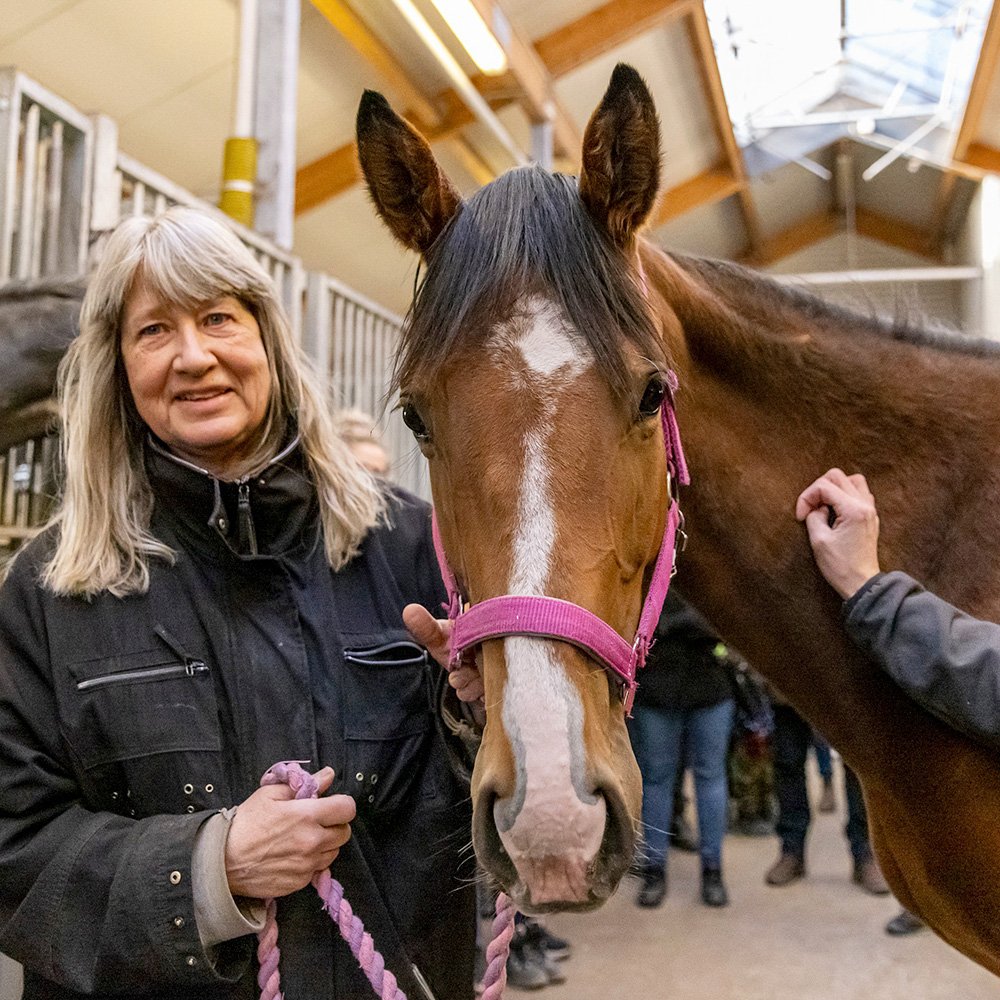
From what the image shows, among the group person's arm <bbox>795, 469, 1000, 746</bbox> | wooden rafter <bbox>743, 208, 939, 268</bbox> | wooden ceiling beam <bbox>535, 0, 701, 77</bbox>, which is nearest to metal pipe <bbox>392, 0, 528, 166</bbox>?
wooden ceiling beam <bbox>535, 0, 701, 77</bbox>

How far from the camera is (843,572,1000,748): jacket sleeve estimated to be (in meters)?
1.16

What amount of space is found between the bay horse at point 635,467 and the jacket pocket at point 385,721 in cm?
20

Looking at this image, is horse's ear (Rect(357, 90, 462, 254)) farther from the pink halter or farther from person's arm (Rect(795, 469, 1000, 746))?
person's arm (Rect(795, 469, 1000, 746))

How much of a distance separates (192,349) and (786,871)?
3.69m

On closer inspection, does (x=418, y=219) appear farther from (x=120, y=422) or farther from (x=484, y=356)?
(x=120, y=422)

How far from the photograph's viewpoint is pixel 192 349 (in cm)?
126

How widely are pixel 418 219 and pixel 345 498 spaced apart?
1.30 ft

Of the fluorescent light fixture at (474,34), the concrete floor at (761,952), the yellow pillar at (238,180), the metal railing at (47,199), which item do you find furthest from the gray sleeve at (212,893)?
the fluorescent light fixture at (474,34)

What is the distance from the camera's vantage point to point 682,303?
1.38 meters

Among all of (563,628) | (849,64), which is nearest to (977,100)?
(849,64)

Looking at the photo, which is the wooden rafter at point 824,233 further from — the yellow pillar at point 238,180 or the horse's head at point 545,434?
the horse's head at point 545,434

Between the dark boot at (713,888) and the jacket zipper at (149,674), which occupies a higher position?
the jacket zipper at (149,674)

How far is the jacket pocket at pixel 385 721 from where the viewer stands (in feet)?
3.94

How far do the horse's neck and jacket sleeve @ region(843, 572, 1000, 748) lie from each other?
116 millimetres
